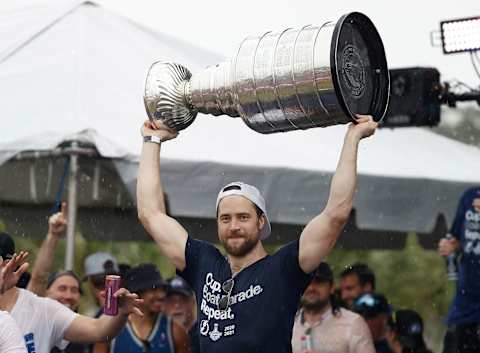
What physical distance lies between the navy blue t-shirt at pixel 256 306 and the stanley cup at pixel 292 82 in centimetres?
54

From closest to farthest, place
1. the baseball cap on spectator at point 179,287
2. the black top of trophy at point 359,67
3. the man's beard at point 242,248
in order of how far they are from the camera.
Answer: the black top of trophy at point 359,67 → the man's beard at point 242,248 → the baseball cap on spectator at point 179,287

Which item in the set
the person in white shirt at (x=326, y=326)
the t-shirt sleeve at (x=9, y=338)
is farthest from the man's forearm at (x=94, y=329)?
the person in white shirt at (x=326, y=326)

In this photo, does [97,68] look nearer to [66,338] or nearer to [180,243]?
[66,338]

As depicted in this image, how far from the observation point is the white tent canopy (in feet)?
26.1

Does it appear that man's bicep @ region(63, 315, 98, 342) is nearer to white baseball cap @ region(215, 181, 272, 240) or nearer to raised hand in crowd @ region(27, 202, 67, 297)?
→ white baseball cap @ region(215, 181, 272, 240)

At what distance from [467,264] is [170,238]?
3944 millimetres

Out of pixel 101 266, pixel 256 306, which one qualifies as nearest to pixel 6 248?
pixel 256 306

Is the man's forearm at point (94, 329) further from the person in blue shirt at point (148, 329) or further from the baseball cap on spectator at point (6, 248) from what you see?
the person in blue shirt at point (148, 329)

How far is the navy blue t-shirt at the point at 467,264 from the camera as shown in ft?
28.1

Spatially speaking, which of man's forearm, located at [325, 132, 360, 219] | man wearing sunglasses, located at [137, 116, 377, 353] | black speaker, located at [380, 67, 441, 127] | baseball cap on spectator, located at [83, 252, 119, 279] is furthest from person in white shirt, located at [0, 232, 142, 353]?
black speaker, located at [380, 67, 441, 127]

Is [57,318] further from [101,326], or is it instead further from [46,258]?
[46,258]

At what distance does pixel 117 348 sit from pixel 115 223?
5.32 ft

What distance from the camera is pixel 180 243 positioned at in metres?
5.13

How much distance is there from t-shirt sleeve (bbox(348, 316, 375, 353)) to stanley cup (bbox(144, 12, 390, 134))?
239cm
